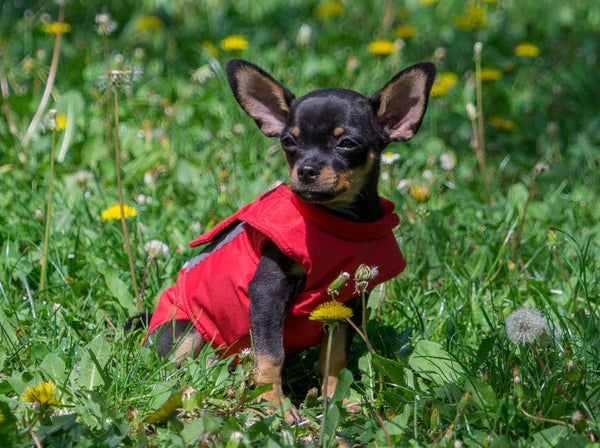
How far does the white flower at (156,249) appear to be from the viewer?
3.92 metres

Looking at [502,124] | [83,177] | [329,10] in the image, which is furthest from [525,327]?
[329,10]

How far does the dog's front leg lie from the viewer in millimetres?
3197

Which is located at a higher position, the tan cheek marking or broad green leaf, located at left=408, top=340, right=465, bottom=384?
the tan cheek marking

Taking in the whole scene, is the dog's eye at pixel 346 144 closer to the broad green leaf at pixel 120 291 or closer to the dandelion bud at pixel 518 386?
the dandelion bud at pixel 518 386

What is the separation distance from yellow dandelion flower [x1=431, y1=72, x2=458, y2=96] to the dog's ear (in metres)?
2.65

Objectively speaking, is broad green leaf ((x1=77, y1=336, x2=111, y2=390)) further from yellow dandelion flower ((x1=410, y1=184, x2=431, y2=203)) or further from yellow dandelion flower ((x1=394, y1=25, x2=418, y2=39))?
yellow dandelion flower ((x1=394, y1=25, x2=418, y2=39))

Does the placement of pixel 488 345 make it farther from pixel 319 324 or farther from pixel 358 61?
pixel 358 61

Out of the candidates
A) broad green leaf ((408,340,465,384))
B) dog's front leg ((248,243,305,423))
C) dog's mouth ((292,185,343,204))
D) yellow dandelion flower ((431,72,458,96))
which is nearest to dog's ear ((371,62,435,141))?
dog's mouth ((292,185,343,204))

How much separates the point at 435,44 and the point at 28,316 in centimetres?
505

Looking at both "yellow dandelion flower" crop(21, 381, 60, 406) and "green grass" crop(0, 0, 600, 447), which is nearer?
"yellow dandelion flower" crop(21, 381, 60, 406)

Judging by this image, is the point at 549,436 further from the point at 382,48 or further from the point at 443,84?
the point at 382,48

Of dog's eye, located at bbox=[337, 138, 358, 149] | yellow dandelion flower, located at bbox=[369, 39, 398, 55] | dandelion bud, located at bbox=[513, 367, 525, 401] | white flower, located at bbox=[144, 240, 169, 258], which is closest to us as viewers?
dandelion bud, located at bbox=[513, 367, 525, 401]

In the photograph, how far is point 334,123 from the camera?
326 cm

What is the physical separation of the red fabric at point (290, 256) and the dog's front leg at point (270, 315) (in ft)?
0.26
